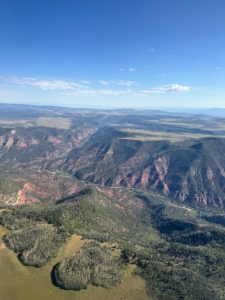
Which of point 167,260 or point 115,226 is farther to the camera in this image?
point 115,226

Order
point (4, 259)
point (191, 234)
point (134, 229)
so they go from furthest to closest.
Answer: point (134, 229), point (191, 234), point (4, 259)

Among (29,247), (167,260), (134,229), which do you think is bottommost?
(134,229)

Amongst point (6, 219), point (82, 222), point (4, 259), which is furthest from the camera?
point (82, 222)

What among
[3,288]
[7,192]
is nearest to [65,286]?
[3,288]

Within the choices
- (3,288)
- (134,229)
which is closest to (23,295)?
(3,288)

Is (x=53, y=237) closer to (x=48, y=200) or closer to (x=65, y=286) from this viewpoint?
(x=65, y=286)

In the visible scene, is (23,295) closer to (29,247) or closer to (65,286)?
(65,286)

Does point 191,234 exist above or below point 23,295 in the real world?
below
